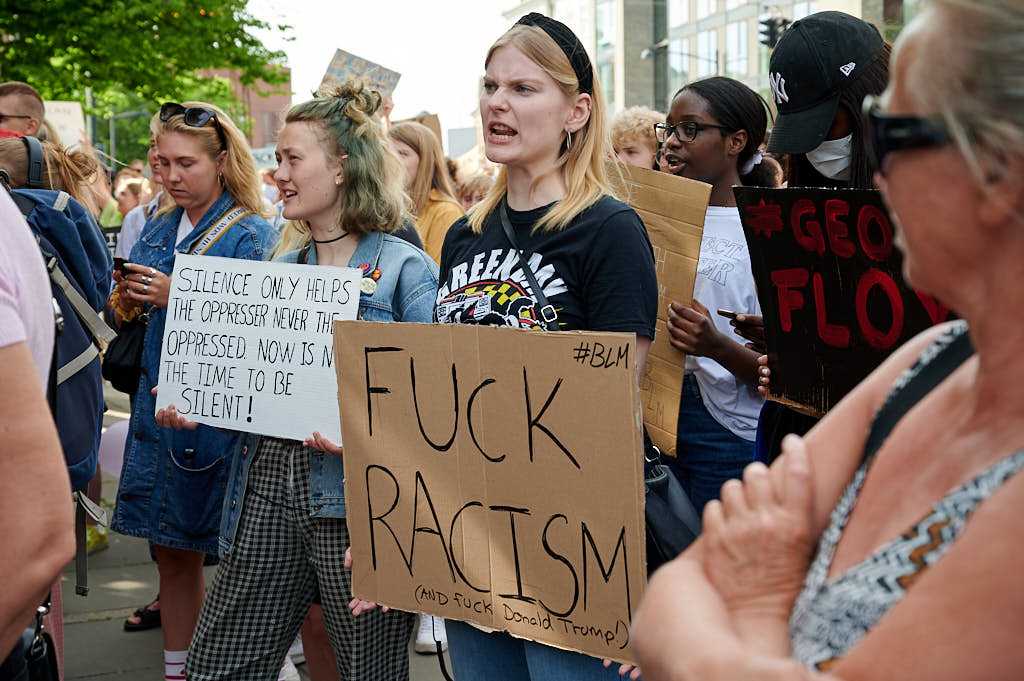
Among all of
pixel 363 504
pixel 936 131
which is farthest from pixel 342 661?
pixel 936 131

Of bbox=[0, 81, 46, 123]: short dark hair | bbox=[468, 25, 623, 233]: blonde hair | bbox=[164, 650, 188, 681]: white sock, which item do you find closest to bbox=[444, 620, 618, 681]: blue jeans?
bbox=[468, 25, 623, 233]: blonde hair

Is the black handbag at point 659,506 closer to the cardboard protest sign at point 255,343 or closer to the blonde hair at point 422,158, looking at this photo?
the cardboard protest sign at point 255,343

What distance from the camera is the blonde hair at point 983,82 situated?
107 cm

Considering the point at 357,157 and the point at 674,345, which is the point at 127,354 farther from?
the point at 674,345

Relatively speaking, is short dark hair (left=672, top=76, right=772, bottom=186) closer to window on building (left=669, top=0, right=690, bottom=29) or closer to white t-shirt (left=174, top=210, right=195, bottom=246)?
white t-shirt (left=174, top=210, right=195, bottom=246)

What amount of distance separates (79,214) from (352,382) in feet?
4.69

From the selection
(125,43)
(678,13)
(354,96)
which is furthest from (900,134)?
(678,13)

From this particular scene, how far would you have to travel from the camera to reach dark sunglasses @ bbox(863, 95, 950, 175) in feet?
3.68

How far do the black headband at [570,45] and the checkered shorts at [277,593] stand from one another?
1324 millimetres

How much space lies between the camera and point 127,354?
4.46 meters

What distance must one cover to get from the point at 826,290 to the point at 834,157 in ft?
1.72

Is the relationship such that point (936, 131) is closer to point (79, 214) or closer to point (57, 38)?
point (79, 214)

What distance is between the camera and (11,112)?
6660 millimetres

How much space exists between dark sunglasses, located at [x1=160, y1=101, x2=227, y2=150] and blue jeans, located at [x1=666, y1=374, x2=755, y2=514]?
2.16 meters
